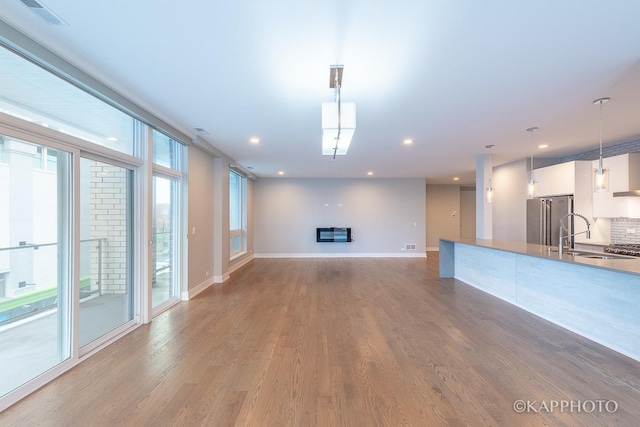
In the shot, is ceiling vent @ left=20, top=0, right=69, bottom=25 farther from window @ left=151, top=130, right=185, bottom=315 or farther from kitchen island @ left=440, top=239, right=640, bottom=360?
kitchen island @ left=440, top=239, right=640, bottom=360

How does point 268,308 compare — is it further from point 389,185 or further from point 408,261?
point 389,185

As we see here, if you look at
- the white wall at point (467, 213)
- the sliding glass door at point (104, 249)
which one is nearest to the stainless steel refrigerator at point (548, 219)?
the white wall at point (467, 213)

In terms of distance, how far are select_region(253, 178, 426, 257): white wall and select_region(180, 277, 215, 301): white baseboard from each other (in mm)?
3536

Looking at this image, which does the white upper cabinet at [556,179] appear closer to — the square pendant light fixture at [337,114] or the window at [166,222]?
the square pendant light fixture at [337,114]

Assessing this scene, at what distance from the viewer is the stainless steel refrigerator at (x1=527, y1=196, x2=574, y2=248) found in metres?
5.02

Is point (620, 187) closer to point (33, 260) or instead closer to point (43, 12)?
point (43, 12)

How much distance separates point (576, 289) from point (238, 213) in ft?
23.4

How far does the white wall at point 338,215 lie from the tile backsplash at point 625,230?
14.5 ft

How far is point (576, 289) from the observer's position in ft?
10.1

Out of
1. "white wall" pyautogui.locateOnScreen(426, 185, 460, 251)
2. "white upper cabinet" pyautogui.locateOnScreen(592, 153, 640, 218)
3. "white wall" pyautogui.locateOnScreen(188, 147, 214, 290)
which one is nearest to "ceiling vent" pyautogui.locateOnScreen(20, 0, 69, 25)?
"white wall" pyautogui.locateOnScreen(188, 147, 214, 290)

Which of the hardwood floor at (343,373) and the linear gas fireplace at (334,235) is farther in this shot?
the linear gas fireplace at (334,235)

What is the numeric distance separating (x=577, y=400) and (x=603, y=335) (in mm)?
1362

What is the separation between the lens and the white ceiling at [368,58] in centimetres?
174

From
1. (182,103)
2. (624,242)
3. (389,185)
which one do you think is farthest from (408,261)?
(182,103)
